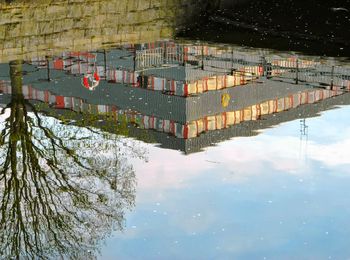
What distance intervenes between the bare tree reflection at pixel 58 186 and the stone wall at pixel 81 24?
9122mm

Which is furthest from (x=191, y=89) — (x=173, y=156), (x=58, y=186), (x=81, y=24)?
(x=81, y=24)

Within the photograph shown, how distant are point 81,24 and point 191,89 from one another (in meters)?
10.7

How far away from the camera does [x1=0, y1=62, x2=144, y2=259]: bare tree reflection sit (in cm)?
1426

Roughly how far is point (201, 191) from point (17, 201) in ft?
11.4

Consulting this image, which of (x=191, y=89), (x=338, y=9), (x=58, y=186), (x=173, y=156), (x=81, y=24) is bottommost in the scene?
(x=58, y=186)

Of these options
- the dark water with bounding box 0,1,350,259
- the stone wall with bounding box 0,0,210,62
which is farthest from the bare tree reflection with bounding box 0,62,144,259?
the stone wall with bounding box 0,0,210,62

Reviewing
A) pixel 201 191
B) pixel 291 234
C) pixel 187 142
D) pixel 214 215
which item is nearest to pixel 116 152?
pixel 187 142

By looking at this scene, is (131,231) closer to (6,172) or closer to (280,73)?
(6,172)

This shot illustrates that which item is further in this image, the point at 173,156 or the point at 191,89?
the point at 191,89

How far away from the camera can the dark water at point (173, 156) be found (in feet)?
46.7

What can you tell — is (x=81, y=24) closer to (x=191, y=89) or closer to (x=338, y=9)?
(x=191, y=89)

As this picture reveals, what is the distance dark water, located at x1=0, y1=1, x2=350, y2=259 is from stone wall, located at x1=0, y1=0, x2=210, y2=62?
5.32ft

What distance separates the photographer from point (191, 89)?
2469 cm

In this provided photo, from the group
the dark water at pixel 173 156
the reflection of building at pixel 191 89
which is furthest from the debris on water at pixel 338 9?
the dark water at pixel 173 156
